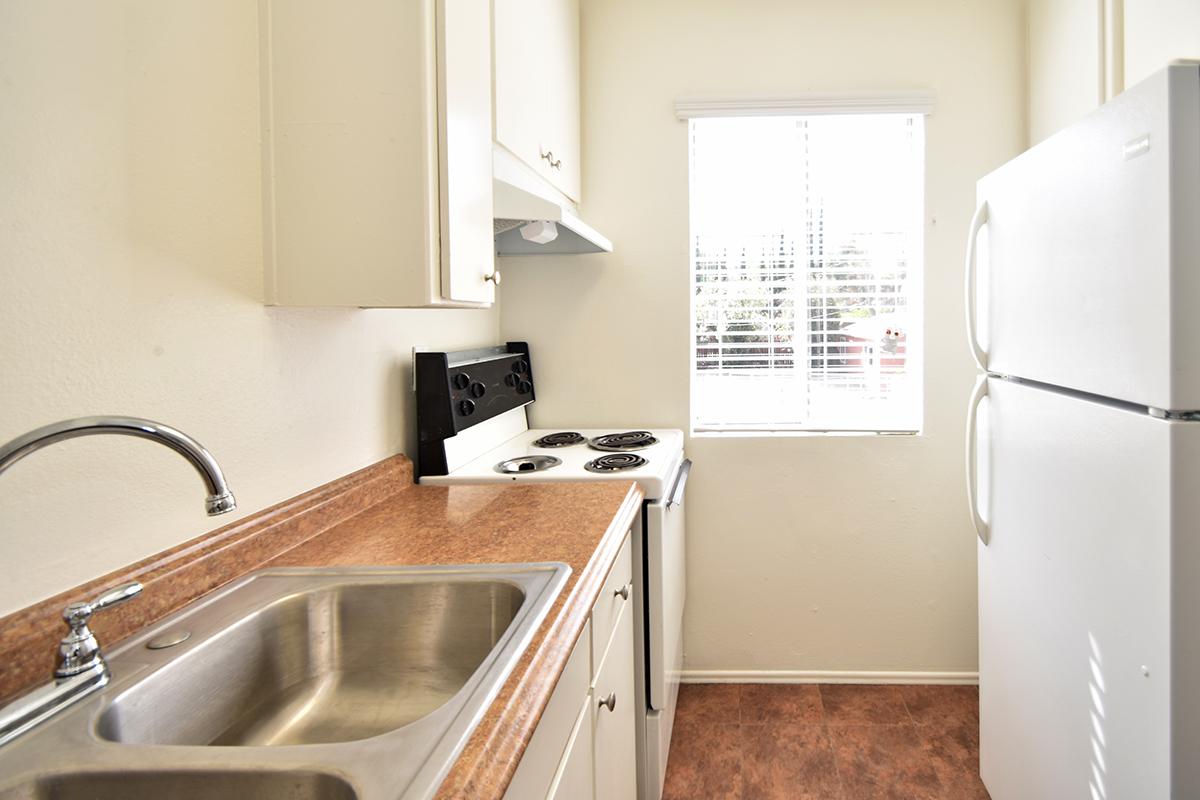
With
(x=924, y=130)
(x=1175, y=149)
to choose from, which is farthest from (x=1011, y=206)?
(x=924, y=130)

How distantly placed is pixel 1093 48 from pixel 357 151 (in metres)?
2.20

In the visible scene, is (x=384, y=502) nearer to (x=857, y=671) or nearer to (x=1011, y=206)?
(x=1011, y=206)

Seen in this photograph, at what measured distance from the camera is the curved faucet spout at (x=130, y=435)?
0.74 meters

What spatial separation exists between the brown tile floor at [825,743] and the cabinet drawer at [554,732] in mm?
1249

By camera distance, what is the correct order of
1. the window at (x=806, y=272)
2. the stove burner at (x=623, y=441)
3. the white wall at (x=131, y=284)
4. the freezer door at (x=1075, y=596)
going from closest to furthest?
1. the white wall at (x=131, y=284)
2. the freezer door at (x=1075, y=596)
3. the stove burner at (x=623, y=441)
4. the window at (x=806, y=272)

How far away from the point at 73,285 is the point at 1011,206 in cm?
182

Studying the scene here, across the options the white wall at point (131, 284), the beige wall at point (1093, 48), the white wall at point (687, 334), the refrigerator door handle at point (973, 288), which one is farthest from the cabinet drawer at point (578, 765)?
the beige wall at point (1093, 48)

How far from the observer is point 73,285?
1019 millimetres

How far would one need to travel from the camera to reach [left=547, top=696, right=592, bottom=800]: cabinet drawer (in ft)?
3.44

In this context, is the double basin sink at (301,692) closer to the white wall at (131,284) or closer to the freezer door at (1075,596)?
the white wall at (131,284)

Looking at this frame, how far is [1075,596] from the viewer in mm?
1504

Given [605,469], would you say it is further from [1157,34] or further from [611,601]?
[1157,34]

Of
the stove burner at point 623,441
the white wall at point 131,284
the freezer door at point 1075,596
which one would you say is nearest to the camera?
the white wall at point 131,284

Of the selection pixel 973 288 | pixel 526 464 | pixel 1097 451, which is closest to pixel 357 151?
pixel 526 464
